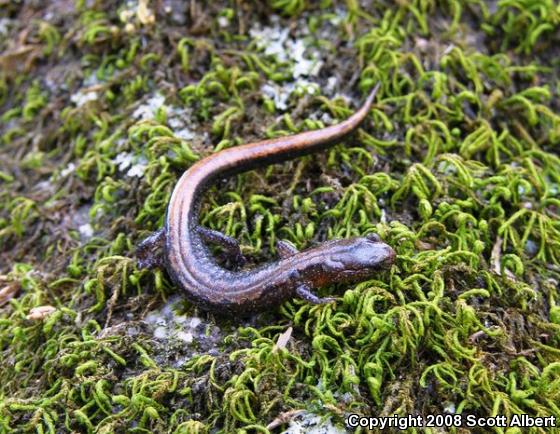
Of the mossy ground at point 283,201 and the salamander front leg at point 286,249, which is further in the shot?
the salamander front leg at point 286,249

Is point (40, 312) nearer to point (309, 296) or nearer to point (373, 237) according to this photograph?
point (309, 296)

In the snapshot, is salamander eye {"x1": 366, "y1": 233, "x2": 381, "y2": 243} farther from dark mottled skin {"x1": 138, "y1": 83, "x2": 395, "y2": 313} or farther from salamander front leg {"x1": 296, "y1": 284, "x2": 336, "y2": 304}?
salamander front leg {"x1": 296, "y1": 284, "x2": 336, "y2": 304}

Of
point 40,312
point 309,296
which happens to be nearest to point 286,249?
point 309,296

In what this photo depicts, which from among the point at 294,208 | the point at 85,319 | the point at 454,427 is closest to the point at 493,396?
the point at 454,427

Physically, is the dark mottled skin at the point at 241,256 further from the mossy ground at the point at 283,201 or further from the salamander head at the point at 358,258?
the mossy ground at the point at 283,201

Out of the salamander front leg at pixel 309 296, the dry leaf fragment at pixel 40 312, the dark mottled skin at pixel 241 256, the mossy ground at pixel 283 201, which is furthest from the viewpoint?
the dry leaf fragment at pixel 40 312

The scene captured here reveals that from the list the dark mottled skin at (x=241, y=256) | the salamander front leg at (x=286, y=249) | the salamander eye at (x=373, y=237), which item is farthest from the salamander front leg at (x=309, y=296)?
the salamander eye at (x=373, y=237)

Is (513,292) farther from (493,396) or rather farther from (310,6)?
(310,6)

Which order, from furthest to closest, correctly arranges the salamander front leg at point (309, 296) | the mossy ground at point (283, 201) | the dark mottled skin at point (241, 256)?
the dark mottled skin at point (241, 256) < the salamander front leg at point (309, 296) < the mossy ground at point (283, 201)
